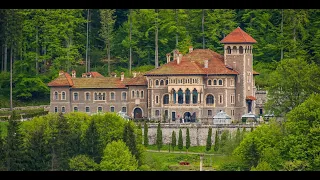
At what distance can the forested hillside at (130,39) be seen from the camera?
88.1 m

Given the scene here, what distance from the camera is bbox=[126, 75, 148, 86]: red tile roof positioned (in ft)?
268

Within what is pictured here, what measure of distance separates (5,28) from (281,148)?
118 feet

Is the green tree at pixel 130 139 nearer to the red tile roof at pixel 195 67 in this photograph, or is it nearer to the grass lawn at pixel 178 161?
the grass lawn at pixel 178 161

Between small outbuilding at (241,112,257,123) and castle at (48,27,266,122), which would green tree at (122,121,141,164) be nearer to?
castle at (48,27,266,122)

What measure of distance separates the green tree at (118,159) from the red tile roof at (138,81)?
19.7 metres

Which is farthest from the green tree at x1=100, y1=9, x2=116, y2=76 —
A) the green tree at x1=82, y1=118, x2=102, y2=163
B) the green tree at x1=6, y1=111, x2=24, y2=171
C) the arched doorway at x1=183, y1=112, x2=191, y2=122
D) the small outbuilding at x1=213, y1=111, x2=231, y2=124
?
the green tree at x1=6, y1=111, x2=24, y2=171

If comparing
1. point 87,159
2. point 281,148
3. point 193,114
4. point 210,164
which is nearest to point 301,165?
point 281,148

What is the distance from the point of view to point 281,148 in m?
60.1

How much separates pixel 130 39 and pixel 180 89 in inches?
603

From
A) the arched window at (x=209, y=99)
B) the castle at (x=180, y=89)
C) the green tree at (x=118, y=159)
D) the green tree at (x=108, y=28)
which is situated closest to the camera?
the green tree at (x=118, y=159)

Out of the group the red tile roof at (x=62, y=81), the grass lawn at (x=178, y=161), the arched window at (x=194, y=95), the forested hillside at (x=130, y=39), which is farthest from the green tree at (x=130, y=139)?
the forested hillside at (x=130, y=39)

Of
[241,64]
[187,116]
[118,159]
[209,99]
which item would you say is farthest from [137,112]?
[118,159]

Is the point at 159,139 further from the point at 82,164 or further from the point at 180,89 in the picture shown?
the point at 82,164

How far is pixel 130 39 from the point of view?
9369cm
